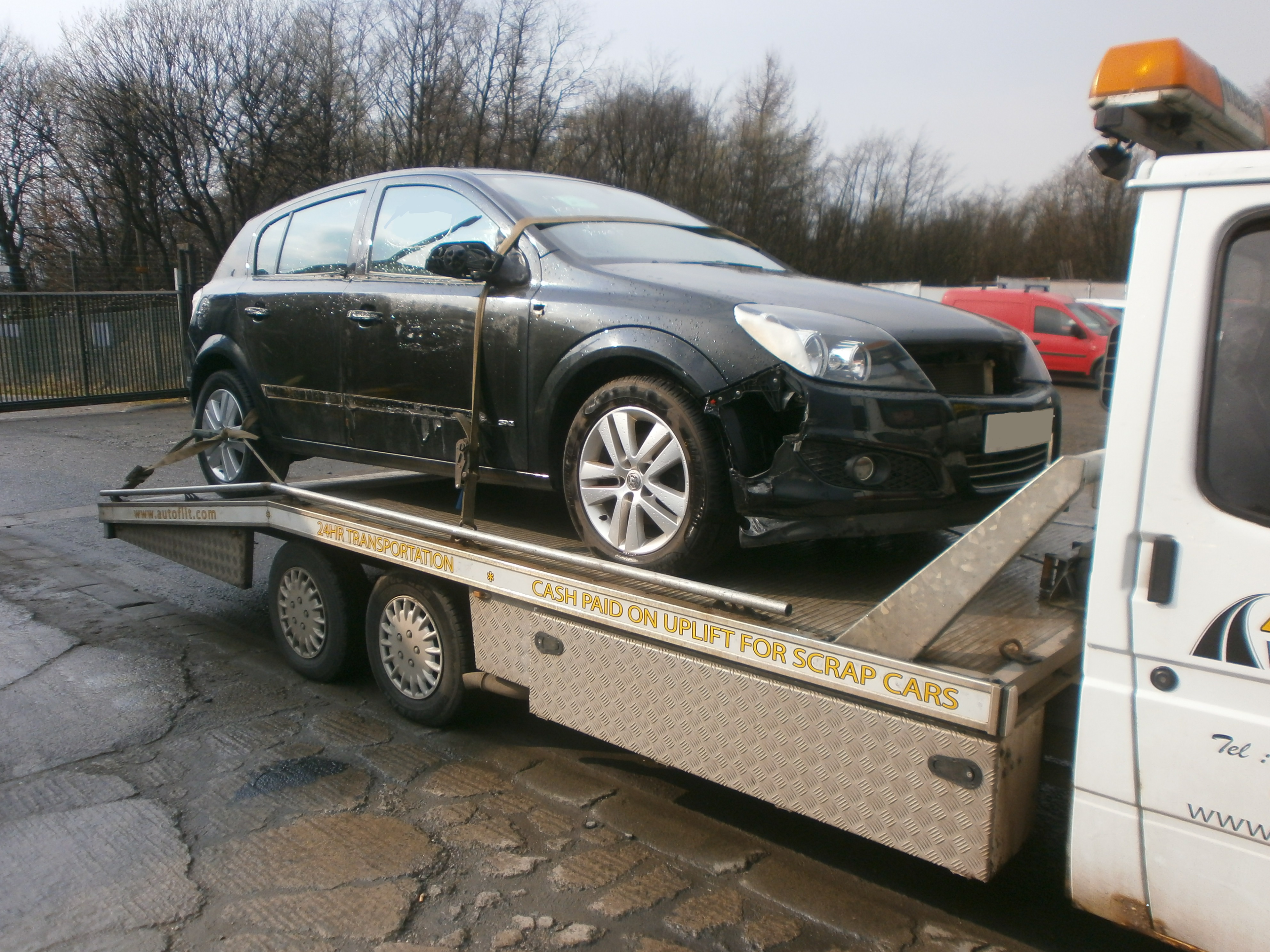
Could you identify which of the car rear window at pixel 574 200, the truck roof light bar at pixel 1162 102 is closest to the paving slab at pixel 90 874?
the car rear window at pixel 574 200

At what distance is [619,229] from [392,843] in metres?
2.45

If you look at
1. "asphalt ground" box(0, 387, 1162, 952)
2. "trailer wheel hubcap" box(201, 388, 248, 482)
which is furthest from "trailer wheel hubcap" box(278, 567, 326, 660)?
"trailer wheel hubcap" box(201, 388, 248, 482)

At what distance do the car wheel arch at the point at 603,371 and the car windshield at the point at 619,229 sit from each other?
17.3 inches

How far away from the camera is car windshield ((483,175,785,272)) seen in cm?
391

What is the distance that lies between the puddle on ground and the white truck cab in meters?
2.62

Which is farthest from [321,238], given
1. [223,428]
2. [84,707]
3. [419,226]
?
[84,707]

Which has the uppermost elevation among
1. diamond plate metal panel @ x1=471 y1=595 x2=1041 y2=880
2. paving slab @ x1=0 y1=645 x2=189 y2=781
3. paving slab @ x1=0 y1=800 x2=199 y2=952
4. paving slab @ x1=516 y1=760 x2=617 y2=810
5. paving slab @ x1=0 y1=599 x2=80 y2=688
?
diamond plate metal panel @ x1=471 y1=595 x2=1041 y2=880

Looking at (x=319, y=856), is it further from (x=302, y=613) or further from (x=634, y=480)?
(x=302, y=613)

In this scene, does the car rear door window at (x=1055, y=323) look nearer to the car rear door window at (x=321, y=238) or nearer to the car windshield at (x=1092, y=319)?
the car windshield at (x=1092, y=319)

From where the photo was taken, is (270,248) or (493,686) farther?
(270,248)

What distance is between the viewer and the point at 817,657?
101 inches

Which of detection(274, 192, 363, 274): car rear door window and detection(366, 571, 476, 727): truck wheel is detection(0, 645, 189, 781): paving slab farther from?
detection(274, 192, 363, 274): car rear door window

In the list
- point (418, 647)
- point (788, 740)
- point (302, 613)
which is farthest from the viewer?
point (302, 613)

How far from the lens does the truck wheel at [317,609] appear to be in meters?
4.40
